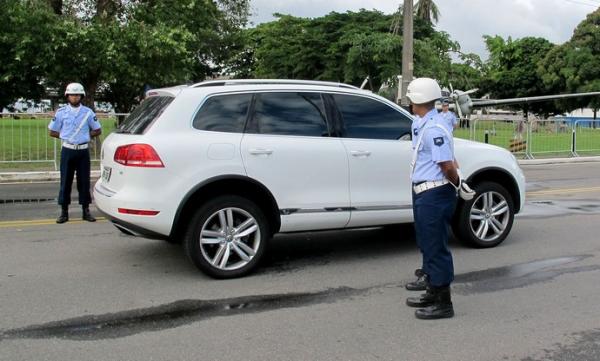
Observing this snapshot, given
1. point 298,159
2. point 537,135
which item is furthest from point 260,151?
point 537,135

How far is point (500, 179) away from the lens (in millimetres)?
7203

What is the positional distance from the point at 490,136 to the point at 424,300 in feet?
55.6

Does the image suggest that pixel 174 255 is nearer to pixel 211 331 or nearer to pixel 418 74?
pixel 211 331

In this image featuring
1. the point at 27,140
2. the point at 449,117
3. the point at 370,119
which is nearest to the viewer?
the point at 449,117

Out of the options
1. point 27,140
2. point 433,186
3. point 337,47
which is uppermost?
point 337,47

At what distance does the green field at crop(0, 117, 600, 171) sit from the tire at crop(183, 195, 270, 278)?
9.63 m

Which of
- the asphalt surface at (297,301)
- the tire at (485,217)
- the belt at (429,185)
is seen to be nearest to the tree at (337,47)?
the tire at (485,217)

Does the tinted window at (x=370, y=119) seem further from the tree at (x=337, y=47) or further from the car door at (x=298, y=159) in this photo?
the tree at (x=337, y=47)

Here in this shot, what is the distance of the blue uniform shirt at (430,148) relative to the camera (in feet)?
15.0

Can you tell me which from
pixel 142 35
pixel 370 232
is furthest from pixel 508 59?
pixel 370 232

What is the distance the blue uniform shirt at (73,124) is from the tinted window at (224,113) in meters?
3.22

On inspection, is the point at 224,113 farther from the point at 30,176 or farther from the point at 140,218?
the point at 30,176

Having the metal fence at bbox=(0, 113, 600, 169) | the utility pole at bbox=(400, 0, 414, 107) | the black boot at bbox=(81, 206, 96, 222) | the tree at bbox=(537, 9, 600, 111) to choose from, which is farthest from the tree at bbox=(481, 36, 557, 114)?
the black boot at bbox=(81, 206, 96, 222)

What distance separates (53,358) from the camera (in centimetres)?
402
